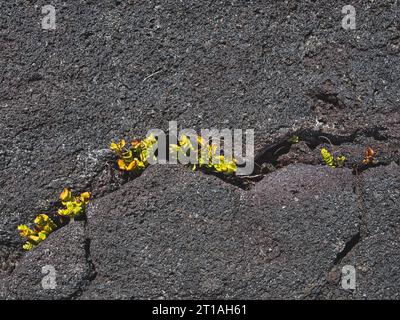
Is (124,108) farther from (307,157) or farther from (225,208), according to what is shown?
(307,157)

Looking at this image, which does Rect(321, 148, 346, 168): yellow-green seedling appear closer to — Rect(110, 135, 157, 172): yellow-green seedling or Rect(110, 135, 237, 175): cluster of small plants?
Rect(110, 135, 237, 175): cluster of small plants

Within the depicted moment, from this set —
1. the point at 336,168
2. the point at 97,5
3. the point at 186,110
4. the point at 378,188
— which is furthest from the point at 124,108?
the point at 378,188

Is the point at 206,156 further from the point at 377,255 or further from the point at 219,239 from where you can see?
the point at 377,255
